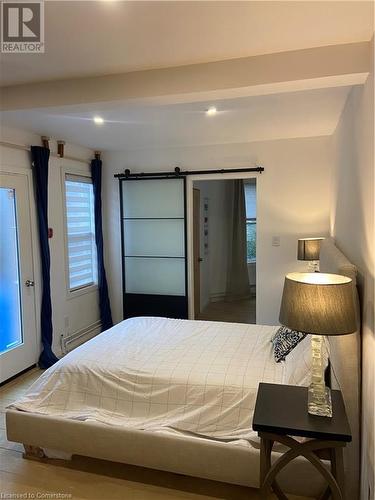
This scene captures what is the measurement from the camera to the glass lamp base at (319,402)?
180 centimetres

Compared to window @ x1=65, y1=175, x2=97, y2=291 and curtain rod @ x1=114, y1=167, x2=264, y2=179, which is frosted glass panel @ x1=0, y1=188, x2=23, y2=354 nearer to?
window @ x1=65, y1=175, x2=97, y2=291

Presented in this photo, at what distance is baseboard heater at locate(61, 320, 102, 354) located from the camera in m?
4.52

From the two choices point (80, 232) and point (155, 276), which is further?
point (155, 276)

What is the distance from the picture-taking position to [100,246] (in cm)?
518

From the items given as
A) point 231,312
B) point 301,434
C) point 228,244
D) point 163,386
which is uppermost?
point 228,244

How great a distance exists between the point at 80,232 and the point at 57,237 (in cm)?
54

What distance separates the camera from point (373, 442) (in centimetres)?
172

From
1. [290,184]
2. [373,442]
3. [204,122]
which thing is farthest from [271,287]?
[373,442]

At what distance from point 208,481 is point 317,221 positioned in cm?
321

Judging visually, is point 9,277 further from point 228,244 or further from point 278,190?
point 228,244

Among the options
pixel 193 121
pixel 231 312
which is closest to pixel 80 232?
pixel 193 121

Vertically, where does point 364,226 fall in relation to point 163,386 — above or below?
above

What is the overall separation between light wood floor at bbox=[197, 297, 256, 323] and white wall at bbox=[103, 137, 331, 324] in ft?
3.84

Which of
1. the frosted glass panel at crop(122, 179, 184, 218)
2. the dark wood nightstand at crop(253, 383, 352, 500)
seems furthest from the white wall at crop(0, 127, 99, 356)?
the dark wood nightstand at crop(253, 383, 352, 500)
